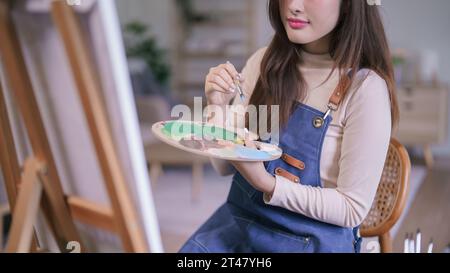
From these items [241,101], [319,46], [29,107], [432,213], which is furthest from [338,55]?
[29,107]

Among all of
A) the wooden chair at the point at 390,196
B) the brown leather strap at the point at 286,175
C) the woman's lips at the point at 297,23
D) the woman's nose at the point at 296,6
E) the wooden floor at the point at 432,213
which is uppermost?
the woman's nose at the point at 296,6

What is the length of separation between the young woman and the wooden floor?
0.11 meters

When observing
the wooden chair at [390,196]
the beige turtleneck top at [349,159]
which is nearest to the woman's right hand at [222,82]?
the beige turtleneck top at [349,159]

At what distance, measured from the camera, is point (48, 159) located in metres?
0.67

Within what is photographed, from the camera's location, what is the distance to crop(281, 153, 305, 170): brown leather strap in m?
0.58

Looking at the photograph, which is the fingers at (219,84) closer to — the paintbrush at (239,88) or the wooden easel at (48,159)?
the paintbrush at (239,88)

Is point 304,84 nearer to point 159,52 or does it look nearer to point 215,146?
point 215,146

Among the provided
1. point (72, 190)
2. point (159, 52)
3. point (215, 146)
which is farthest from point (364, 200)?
point (159, 52)

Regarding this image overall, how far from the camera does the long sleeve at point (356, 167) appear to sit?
1.80 feet

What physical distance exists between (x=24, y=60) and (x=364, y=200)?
467mm

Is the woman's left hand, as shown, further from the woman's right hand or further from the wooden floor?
the wooden floor

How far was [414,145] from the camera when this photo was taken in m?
0.74

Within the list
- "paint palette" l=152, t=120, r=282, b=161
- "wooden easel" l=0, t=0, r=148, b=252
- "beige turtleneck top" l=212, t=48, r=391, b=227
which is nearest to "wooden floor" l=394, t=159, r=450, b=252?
Answer: "beige turtleneck top" l=212, t=48, r=391, b=227

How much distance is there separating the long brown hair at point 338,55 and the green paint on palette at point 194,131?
0.07 metres
